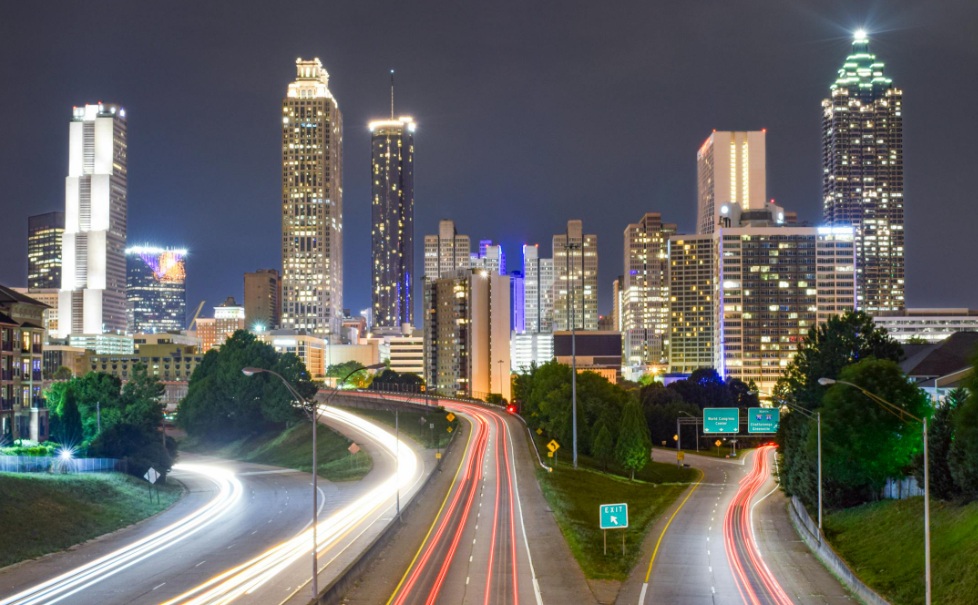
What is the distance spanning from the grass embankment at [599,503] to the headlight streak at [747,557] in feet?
17.6

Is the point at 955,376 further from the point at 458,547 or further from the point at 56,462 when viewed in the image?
the point at 56,462

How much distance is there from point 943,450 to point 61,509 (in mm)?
54746

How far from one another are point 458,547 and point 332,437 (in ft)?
235

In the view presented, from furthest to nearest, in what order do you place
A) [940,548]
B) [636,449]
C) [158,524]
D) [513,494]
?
[636,449], [513,494], [158,524], [940,548]

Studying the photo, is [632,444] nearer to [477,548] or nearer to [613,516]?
[477,548]

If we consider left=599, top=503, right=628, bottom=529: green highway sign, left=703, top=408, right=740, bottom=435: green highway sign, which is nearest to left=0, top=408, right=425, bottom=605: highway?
left=599, top=503, right=628, bottom=529: green highway sign

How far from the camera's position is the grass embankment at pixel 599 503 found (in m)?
53.9

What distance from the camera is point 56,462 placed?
79.4 meters

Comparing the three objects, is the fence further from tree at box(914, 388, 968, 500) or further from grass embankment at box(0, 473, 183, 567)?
tree at box(914, 388, 968, 500)

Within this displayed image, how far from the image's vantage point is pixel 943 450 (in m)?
59.2

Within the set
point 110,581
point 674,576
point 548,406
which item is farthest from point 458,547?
point 548,406

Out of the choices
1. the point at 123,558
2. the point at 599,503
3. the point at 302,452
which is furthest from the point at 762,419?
the point at 123,558

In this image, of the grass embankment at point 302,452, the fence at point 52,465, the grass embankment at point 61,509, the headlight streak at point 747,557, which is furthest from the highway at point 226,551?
the headlight streak at point 747,557

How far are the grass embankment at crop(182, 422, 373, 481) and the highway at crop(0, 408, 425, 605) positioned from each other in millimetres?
7280
